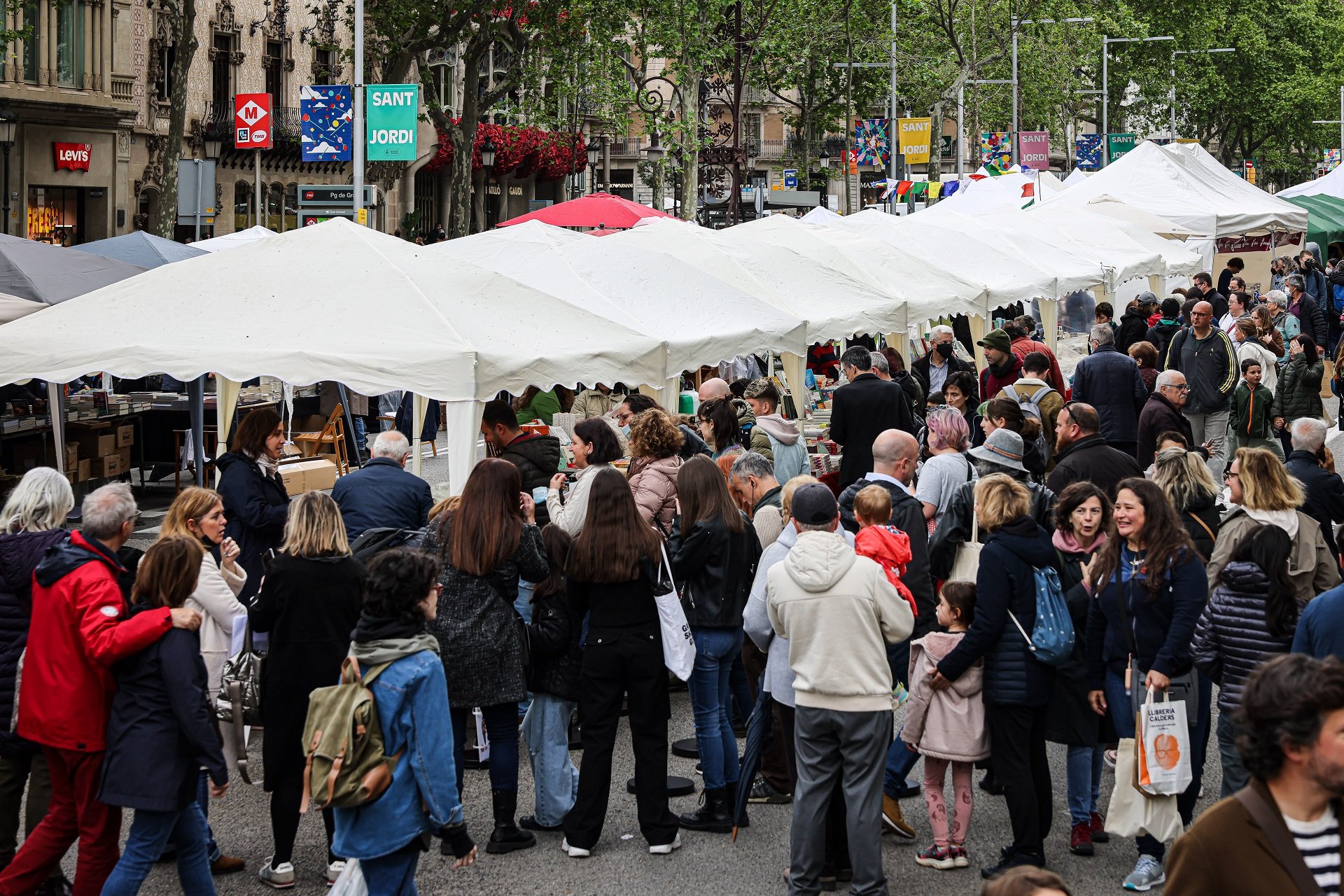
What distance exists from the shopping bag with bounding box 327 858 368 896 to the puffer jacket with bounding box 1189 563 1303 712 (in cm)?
327

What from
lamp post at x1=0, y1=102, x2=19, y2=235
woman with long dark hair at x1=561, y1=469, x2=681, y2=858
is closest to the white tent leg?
woman with long dark hair at x1=561, y1=469, x2=681, y2=858

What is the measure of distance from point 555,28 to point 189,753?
33.1 metres

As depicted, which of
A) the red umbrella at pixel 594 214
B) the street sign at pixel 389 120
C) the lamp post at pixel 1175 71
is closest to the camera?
the red umbrella at pixel 594 214

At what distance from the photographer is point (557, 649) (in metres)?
7.13

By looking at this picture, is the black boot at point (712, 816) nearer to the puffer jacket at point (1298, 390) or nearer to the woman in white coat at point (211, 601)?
the woman in white coat at point (211, 601)

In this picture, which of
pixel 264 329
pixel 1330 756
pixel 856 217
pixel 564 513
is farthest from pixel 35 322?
pixel 856 217

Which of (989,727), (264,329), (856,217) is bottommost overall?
(989,727)

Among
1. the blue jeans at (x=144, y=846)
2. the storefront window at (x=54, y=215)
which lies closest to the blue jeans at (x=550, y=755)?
the blue jeans at (x=144, y=846)

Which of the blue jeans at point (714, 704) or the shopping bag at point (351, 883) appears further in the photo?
the blue jeans at point (714, 704)

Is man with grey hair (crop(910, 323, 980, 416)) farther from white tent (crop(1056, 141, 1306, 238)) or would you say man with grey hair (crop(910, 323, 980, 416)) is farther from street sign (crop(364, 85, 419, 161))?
white tent (crop(1056, 141, 1306, 238))

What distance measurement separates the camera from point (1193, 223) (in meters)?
30.0

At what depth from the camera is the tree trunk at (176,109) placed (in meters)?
29.3

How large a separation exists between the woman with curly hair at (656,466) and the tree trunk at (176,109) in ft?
74.4

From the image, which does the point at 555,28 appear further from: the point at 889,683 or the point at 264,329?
the point at 889,683
